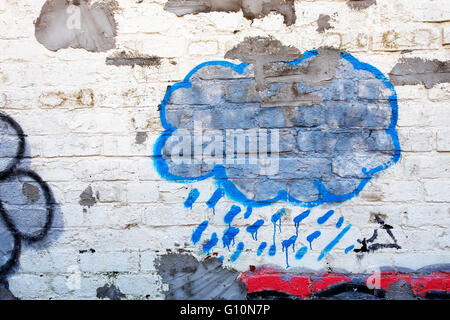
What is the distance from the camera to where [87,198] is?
202 centimetres

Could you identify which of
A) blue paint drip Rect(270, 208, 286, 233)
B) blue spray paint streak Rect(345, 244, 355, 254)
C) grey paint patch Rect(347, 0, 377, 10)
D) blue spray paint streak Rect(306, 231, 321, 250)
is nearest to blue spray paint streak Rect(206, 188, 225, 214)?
blue paint drip Rect(270, 208, 286, 233)

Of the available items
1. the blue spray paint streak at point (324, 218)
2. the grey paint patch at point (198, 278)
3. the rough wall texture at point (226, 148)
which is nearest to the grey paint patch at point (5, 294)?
the rough wall texture at point (226, 148)

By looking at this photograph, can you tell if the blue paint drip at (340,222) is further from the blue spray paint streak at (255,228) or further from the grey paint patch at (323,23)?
the grey paint patch at (323,23)

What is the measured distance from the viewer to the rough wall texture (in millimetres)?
1911

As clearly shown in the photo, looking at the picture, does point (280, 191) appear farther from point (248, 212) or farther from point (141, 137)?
point (141, 137)

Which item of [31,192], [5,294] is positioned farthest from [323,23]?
[5,294]

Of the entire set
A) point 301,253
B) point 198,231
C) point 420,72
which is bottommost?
point 301,253

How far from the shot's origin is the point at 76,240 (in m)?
2.04

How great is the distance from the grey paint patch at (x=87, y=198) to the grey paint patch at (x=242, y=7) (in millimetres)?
1061

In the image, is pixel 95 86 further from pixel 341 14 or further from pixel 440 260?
pixel 440 260

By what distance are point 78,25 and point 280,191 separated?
139 centimetres

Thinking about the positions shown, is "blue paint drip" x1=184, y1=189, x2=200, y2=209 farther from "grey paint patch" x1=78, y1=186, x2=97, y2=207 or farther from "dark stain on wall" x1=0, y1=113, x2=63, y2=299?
"dark stain on wall" x1=0, y1=113, x2=63, y2=299

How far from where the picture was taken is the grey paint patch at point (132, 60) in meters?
1.95

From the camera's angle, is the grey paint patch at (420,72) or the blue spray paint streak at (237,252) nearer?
the grey paint patch at (420,72)
